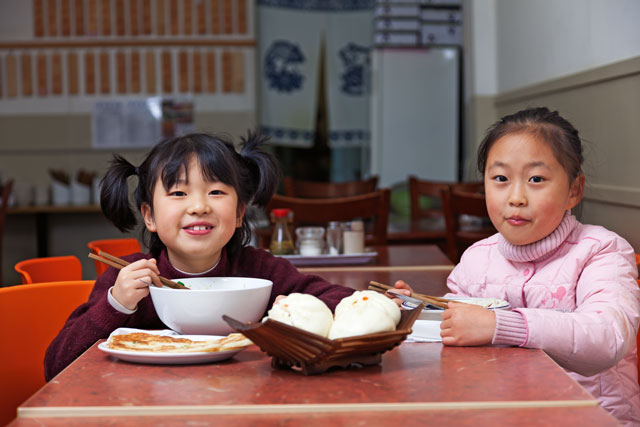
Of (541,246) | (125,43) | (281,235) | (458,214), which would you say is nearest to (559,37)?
(458,214)

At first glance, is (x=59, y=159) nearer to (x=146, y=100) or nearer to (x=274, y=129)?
(x=146, y=100)

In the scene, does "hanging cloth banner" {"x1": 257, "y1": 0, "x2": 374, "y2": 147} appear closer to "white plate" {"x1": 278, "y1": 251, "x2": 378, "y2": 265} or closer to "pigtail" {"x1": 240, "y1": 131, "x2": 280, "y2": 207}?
"white plate" {"x1": 278, "y1": 251, "x2": 378, "y2": 265}

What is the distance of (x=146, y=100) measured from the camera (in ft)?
20.8

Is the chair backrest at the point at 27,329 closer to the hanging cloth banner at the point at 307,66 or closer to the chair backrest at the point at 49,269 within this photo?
the chair backrest at the point at 49,269

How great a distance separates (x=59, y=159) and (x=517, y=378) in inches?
232

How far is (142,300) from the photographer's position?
135 centimetres

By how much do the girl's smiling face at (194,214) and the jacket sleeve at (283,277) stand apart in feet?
0.45

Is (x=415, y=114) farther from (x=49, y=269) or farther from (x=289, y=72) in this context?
(x=49, y=269)

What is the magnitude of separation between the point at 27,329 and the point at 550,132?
1077mm

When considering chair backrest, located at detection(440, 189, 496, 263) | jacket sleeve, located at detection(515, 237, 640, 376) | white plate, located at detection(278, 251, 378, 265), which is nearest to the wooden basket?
jacket sleeve, located at detection(515, 237, 640, 376)

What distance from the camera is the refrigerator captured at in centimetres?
597

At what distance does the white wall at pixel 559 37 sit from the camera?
273 centimetres

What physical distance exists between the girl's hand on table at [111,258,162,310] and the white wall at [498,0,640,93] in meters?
1.95

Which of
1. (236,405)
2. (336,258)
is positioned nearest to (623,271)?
(236,405)
